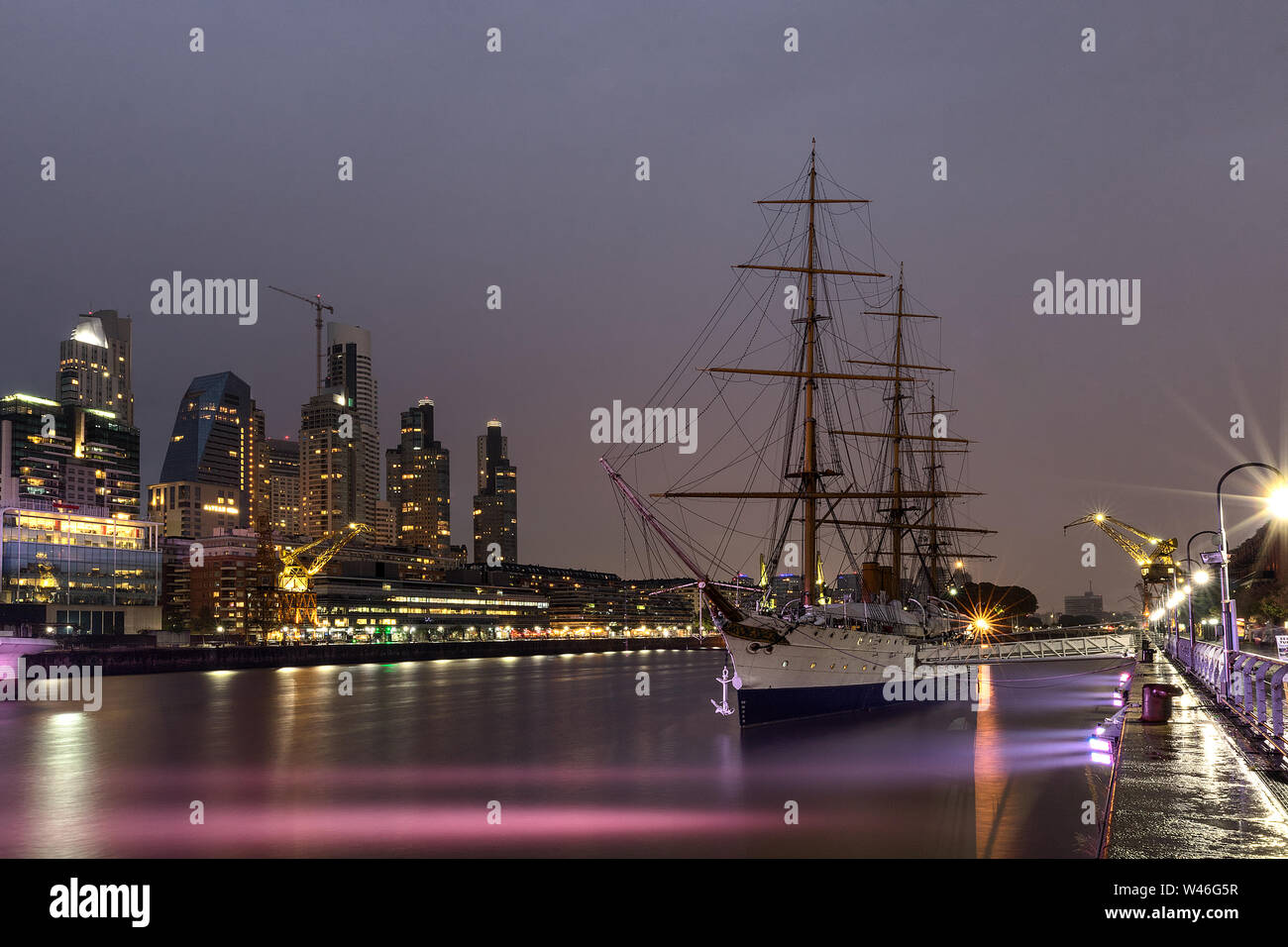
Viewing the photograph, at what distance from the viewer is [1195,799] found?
55.6 feet

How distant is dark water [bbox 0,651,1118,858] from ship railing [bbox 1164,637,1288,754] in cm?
402

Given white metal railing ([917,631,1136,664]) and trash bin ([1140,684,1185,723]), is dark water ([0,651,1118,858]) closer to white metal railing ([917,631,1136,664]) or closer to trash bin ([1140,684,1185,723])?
trash bin ([1140,684,1185,723])

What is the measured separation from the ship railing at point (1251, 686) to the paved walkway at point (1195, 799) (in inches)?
29.6

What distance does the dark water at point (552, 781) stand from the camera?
25.8 m

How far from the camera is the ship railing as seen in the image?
20422 mm

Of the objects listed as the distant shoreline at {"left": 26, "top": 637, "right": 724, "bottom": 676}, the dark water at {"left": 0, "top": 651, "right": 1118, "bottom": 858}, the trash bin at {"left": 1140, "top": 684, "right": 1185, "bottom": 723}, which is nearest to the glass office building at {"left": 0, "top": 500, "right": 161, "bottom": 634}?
the distant shoreline at {"left": 26, "top": 637, "right": 724, "bottom": 676}

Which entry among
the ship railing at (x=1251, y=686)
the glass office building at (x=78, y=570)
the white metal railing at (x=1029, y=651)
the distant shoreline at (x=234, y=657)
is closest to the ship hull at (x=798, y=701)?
the white metal railing at (x=1029, y=651)

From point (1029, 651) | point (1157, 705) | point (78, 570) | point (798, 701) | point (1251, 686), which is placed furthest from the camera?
point (78, 570)

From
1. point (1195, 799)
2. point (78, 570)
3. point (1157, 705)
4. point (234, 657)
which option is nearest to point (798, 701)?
point (1157, 705)

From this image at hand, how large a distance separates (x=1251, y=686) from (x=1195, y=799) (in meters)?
16.4

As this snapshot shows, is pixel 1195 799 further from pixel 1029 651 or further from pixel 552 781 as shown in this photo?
pixel 1029 651
